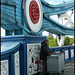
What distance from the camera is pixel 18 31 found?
9.41 m

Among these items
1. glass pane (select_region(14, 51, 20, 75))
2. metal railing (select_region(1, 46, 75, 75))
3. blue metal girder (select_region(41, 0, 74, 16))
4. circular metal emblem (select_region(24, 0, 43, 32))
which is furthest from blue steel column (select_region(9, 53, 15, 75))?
blue metal girder (select_region(41, 0, 74, 16))

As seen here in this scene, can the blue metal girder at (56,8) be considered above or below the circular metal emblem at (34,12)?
above

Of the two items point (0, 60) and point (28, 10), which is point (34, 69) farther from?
point (28, 10)

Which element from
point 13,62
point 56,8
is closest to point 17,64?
point 13,62

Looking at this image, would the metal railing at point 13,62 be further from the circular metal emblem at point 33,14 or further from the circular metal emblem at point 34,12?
the circular metal emblem at point 34,12

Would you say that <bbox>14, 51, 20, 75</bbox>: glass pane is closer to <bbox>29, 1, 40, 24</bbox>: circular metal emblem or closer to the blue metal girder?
<bbox>29, 1, 40, 24</bbox>: circular metal emblem

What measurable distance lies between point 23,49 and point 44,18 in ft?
26.7

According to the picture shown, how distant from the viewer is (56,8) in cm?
1415

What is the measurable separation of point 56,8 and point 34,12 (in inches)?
161

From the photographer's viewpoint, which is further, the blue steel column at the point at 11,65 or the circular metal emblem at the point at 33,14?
the circular metal emblem at the point at 33,14

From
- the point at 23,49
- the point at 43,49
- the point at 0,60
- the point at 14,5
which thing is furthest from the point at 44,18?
the point at 0,60

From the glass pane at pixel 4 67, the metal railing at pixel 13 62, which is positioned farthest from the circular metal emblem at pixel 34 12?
the glass pane at pixel 4 67

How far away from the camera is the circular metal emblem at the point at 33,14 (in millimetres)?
9617

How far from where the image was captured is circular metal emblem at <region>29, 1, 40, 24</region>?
1008 cm
